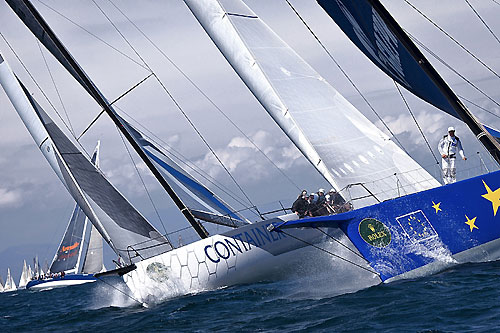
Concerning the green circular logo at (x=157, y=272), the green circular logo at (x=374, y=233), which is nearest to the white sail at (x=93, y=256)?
the green circular logo at (x=157, y=272)

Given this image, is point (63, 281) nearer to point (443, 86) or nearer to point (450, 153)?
point (450, 153)

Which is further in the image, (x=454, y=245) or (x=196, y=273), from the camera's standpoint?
(x=196, y=273)

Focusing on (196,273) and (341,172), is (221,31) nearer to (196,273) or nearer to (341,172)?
(341,172)

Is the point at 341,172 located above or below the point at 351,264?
above

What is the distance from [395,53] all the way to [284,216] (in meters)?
5.28

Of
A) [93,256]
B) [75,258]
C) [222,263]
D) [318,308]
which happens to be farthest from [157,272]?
[75,258]

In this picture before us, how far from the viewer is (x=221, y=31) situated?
1214 cm

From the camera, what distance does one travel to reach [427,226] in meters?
9.61

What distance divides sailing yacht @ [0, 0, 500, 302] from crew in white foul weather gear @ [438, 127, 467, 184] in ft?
0.99

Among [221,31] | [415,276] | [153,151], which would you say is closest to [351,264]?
[415,276]

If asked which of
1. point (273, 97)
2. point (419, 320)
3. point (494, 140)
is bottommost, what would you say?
point (419, 320)

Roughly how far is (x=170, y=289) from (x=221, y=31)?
467cm

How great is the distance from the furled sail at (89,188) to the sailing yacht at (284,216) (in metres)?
0.02

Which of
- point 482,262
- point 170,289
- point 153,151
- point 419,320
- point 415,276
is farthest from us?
point 153,151
